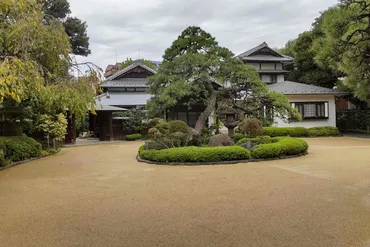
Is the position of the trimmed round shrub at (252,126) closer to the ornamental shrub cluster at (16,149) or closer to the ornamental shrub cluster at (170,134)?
the ornamental shrub cluster at (170,134)

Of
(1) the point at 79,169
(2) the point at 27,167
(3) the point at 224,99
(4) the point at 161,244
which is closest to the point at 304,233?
(4) the point at 161,244

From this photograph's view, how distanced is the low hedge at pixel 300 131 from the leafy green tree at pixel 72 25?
15.5 m

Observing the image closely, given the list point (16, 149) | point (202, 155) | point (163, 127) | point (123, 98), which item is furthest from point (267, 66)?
point (16, 149)

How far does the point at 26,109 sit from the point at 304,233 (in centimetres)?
1333

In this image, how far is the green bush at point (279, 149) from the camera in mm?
11297

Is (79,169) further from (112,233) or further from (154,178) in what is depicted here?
(112,233)

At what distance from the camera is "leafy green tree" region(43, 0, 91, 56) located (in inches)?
898

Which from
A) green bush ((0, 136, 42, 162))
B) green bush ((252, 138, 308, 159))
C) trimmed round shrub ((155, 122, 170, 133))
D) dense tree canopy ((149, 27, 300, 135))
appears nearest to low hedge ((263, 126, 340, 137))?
dense tree canopy ((149, 27, 300, 135))

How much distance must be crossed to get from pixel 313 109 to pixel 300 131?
353 centimetres

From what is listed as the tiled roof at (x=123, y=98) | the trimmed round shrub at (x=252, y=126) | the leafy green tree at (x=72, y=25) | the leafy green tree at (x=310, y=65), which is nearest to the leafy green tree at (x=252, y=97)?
the trimmed round shrub at (x=252, y=126)

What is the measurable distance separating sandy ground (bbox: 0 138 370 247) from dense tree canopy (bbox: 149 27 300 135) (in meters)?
5.26

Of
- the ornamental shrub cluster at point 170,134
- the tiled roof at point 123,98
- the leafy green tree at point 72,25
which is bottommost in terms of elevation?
the ornamental shrub cluster at point 170,134

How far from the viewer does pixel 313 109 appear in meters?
24.4

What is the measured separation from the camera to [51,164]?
39.1 ft
